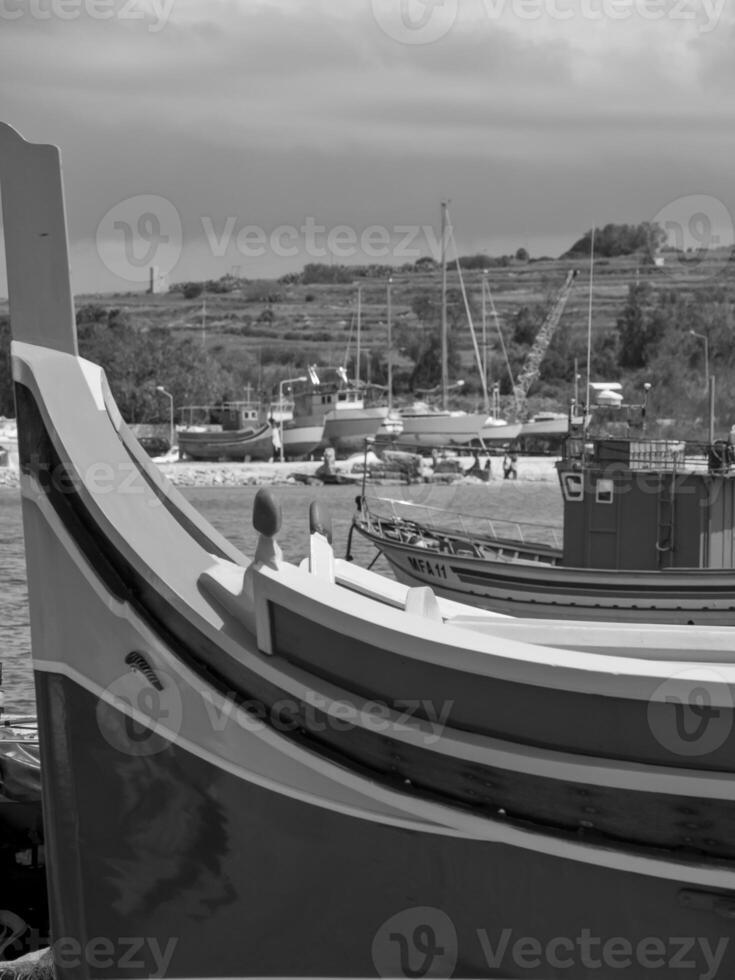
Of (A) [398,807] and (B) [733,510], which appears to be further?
(B) [733,510]

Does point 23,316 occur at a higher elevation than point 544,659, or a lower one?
higher

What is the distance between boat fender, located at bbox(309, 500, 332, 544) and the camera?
248 inches

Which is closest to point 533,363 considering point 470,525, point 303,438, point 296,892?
point 303,438

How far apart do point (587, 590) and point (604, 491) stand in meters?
1.54

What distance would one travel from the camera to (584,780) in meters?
4.63

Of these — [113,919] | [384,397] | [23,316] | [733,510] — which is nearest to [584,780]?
[113,919]

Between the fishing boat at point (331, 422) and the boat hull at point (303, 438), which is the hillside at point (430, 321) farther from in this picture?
the boat hull at point (303, 438)

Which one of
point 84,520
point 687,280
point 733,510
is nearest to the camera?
point 84,520

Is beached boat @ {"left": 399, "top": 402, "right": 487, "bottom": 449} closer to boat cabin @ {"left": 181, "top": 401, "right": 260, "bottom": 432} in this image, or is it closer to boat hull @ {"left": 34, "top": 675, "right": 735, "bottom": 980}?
boat cabin @ {"left": 181, "top": 401, "right": 260, "bottom": 432}

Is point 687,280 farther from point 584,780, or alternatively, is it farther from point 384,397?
point 584,780

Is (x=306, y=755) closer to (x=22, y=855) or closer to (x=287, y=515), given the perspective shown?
(x=22, y=855)

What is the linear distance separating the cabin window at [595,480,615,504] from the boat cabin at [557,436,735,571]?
0.04 ft

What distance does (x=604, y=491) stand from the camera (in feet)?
54.8

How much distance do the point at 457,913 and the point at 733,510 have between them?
11957 millimetres
